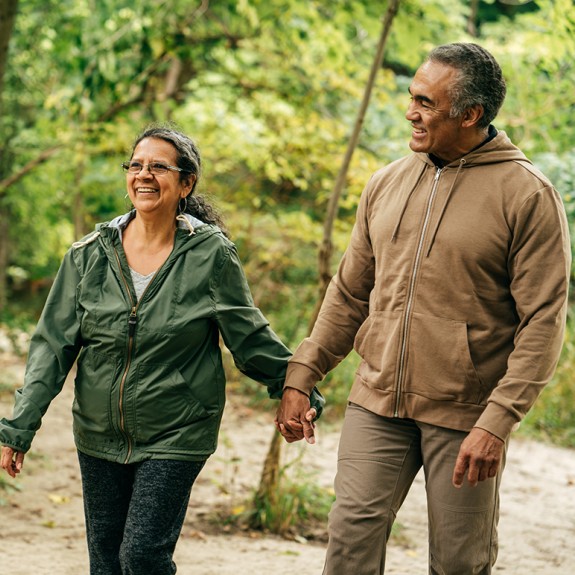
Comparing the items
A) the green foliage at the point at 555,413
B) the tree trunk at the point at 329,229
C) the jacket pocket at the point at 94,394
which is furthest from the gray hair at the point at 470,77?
→ the green foliage at the point at 555,413

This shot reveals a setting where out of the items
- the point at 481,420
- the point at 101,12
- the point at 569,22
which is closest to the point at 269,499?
the point at 481,420

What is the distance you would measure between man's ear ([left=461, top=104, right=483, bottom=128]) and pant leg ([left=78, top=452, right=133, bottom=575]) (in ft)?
5.82

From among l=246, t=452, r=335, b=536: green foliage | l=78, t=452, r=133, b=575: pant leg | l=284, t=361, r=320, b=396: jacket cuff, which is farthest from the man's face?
l=246, t=452, r=335, b=536: green foliage

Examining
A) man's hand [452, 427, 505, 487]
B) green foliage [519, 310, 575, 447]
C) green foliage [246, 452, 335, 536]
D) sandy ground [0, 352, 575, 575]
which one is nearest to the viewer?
man's hand [452, 427, 505, 487]

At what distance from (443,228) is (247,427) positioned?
20.8 feet

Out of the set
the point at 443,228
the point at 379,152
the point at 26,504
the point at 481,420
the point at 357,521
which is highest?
the point at 379,152

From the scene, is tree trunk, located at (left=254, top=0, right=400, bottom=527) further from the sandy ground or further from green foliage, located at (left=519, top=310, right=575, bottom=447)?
green foliage, located at (left=519, top=310, right=575, bottom=447)

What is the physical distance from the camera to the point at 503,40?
17062 mm

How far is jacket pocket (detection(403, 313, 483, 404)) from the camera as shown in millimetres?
3096

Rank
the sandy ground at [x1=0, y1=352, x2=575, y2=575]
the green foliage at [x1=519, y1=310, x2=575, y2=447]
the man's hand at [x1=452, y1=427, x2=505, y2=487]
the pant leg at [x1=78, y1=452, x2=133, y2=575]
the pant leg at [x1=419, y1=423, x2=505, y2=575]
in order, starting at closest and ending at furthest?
the man's hand at [x1=452, y1=427, x2=505, y2=487], the pant leg at [x1=419, y1=423, x2=505, y2=575], the pant leg at [x1=78, y1=452, x2=133, y2=575], the sandy ground at [x1=0, y1=352, x2=575, y2=575], the green foliage at [x1=519, y1=310, x2=575, y2=447]

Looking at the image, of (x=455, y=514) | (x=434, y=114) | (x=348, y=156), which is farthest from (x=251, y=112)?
(x=455, y=514)

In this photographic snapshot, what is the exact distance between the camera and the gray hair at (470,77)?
3178mm

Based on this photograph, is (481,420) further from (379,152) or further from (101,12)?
(379,152)

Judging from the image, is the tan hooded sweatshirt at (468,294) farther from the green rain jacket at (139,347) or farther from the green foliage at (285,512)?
the green foliage at (285,512)
